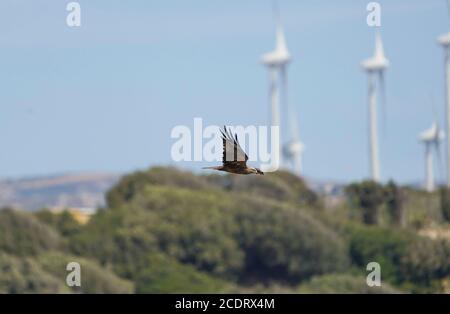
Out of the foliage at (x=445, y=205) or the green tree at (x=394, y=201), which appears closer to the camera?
the foliage at (x=445, y=205)

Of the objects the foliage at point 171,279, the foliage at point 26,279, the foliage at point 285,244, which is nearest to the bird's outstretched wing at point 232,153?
the foliage at point 26,279

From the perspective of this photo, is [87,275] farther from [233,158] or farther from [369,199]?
[233,158]

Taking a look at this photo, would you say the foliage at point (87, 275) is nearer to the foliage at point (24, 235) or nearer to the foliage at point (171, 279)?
the foliage at point (171, 279)

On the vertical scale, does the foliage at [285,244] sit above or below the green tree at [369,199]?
below

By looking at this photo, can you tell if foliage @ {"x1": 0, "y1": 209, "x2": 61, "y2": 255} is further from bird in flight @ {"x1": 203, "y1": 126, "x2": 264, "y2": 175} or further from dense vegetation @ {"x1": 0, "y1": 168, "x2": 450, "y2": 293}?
bird in flight @ {"x1": 203, "y1": 126, "x2": 264, "y2": 175}

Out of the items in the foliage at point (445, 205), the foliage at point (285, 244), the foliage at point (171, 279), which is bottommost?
the foliage at point (171, 279)
